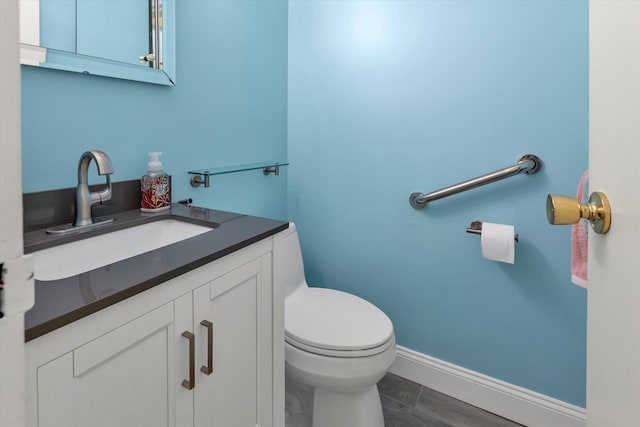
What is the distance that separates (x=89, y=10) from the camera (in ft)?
3.39

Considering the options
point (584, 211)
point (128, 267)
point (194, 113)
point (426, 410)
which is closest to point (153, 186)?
point (194, 113)

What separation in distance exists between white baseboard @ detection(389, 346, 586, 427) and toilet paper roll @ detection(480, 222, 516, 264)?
54cm

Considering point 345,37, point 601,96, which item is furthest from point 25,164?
point 345,37

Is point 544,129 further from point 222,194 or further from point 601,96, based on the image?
point 222,194

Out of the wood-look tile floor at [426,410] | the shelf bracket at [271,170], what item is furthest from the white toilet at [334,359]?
the shelf bracket at [271,170]

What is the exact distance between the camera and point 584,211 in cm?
49

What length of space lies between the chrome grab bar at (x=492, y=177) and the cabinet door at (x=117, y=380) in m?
1.12

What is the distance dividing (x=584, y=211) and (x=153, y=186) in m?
1.09

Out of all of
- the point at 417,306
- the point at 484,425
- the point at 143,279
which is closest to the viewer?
the point at 143,279

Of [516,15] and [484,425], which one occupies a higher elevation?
[516,15]

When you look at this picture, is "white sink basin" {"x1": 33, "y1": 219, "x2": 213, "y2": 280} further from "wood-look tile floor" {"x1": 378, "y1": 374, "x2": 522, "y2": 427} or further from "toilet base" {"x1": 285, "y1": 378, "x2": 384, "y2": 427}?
"wood-look tile floor" {"x1": 378, "y1": 374, "x2": 522, "y2": 427}

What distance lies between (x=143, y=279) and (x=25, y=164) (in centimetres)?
55

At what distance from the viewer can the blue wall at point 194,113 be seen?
3.18ft

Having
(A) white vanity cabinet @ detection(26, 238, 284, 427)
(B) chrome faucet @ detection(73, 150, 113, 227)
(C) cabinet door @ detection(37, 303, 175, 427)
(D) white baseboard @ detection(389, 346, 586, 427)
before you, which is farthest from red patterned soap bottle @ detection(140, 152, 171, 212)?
(D) white baseboard @ detection(389, 346, 586, 427)
